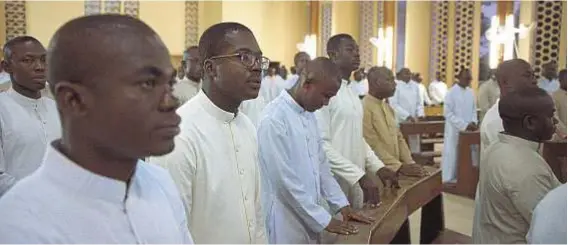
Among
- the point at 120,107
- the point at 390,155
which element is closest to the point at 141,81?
the point at 120,107

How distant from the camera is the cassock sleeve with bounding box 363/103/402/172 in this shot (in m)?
4.69

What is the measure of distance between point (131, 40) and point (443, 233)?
16.9 feet

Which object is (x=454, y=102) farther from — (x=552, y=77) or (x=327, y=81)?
(x=327, y=81)

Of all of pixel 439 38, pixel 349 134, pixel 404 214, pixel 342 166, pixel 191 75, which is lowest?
pixel 404 214

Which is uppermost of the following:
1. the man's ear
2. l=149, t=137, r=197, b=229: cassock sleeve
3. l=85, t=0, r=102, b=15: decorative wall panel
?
l=85, t=0, r=102, b=15: decorative wall panel

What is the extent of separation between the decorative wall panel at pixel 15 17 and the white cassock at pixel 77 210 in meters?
14.3

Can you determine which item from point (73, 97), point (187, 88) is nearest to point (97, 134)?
point (73, 97)

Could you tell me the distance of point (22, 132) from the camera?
10.3 feet

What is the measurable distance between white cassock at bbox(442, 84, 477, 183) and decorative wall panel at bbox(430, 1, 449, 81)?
5276mm

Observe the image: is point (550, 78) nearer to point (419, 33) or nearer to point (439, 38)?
point (439, 38)

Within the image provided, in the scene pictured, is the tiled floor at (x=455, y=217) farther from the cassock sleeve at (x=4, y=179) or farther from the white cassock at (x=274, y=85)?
the white cassock at (x=274, y=85)

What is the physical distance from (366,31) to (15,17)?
28.8ft

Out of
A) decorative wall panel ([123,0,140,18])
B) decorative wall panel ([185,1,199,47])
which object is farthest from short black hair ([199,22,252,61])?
decorative wall panel ([185,1,199,47])

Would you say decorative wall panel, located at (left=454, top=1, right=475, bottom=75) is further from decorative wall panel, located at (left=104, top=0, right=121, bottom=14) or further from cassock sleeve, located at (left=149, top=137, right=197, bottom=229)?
cassock sleeve, located at (left=149, top=137, right=197, bottom=229)
